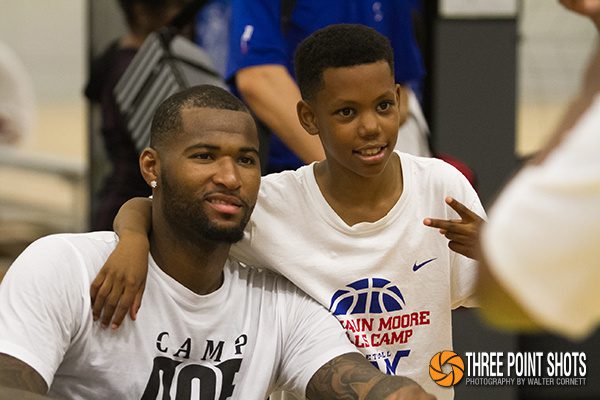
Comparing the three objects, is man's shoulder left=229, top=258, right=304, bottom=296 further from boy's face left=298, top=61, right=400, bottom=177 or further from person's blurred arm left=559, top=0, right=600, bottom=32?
person's blurred arm left=559, top=0, right=600, bottom=32

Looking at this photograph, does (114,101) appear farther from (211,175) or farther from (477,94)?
(211,175)

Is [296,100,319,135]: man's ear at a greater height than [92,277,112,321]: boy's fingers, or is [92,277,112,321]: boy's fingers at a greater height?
[296,100,319,135]: man's ear

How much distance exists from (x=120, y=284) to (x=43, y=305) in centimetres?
19

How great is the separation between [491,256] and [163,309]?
1655 millimetres

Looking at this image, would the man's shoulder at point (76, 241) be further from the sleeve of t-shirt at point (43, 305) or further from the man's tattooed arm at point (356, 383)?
the man's tattooed arm at point (356, 383)

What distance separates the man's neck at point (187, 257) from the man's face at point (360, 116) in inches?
15.5

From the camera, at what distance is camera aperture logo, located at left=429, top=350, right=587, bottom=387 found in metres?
4.58

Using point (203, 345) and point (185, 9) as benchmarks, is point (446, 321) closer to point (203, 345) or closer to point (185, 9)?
point (203, 345)

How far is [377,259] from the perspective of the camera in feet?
10.3

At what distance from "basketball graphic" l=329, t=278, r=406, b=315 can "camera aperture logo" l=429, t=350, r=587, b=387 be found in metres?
1.14

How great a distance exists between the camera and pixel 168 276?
3.08 meters

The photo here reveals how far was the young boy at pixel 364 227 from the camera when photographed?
3.14 meters

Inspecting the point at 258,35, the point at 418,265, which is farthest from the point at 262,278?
the point at 258,35

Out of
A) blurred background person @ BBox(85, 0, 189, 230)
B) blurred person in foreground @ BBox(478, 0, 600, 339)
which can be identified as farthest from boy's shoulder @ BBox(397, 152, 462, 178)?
blurred background person @ BBox(85, 0, 189, 230)
